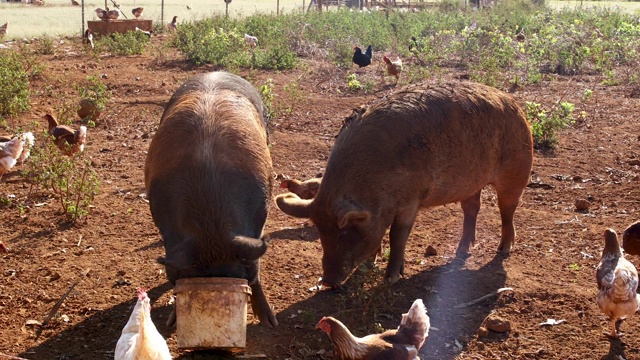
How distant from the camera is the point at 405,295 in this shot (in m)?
6.11

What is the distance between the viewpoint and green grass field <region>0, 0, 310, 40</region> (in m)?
25.9

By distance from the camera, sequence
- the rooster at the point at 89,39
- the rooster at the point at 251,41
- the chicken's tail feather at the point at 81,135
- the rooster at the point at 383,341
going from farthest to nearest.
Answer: the rooster at the point at 251,41, the rooster at the point at 89,39, the chicken's tail feather at the point at 81,135, the rooster at the point at 383,341

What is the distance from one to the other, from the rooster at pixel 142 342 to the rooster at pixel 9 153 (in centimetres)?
508

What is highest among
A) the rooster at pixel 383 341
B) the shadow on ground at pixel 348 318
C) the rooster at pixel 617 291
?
the rooster at pixel 617 291

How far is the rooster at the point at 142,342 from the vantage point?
3.84 metres

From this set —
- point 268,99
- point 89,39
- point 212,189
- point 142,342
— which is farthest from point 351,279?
point 89,39

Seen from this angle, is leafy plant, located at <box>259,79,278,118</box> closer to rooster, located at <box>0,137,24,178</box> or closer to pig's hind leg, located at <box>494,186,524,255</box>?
rooster, located at <box>0,137,24,178</box>

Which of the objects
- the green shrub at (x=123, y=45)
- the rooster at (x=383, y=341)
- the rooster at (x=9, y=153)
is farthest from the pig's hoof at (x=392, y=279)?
the green shrub at (x=123, y=45)

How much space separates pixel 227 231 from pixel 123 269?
200 centimetres

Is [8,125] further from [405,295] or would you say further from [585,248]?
[585,248]

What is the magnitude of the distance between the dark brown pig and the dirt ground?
0.71 meters

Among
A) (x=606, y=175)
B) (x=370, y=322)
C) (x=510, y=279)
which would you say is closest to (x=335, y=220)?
(x=370, y=322)

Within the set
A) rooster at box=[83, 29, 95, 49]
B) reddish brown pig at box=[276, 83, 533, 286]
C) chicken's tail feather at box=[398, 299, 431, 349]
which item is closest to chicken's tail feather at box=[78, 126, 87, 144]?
reddish brown pig at box=[276, 83, 533, 286]

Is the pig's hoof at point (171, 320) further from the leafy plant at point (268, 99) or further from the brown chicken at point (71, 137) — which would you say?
the leafy plant at point (268, 99)
